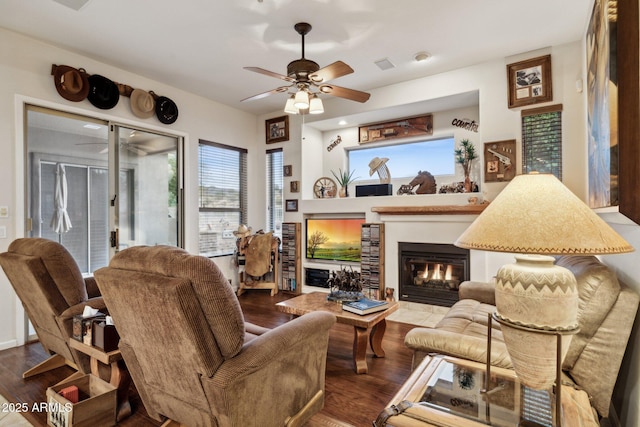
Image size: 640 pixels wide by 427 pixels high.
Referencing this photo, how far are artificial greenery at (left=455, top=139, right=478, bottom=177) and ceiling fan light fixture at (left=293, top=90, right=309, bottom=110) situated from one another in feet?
7.45

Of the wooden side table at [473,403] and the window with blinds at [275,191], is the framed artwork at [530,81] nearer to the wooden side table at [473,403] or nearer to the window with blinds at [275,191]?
the wooden side table at [473,403]

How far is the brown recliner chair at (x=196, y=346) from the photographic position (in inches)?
48.4

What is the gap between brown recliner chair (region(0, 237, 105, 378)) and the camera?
2.02 meters

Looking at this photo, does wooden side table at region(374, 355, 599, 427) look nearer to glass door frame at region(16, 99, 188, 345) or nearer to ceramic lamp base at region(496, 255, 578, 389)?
ceramic lamp base at region(496, 255, 578, 389)

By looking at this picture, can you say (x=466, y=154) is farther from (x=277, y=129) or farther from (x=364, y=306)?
(x=277, y=129)

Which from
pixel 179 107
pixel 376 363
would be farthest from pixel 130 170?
pixel 376 363

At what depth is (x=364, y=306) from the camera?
98.5 inches

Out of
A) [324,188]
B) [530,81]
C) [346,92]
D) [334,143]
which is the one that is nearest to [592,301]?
[346,92]

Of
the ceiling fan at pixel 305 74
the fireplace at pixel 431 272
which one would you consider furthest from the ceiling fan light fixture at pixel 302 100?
the fireplace at pixel 431 272

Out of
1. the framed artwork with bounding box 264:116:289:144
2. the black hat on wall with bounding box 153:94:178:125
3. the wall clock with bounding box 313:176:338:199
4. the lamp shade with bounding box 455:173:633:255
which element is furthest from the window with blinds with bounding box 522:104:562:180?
the black hat on wall with bounding box 153:94:178:125

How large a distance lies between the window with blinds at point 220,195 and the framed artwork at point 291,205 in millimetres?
845

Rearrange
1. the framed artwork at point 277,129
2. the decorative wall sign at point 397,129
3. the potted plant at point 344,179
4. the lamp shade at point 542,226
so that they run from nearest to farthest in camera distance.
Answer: the lamp shade at point 542,226
the decorative wall sign at point 397,129
the potted plant at point 344,179
the framed artwork at point 277,129

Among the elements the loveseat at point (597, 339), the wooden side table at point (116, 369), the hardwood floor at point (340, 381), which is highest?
the loveseat at point (597, 339)

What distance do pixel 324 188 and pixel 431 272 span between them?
2090 millimetres
